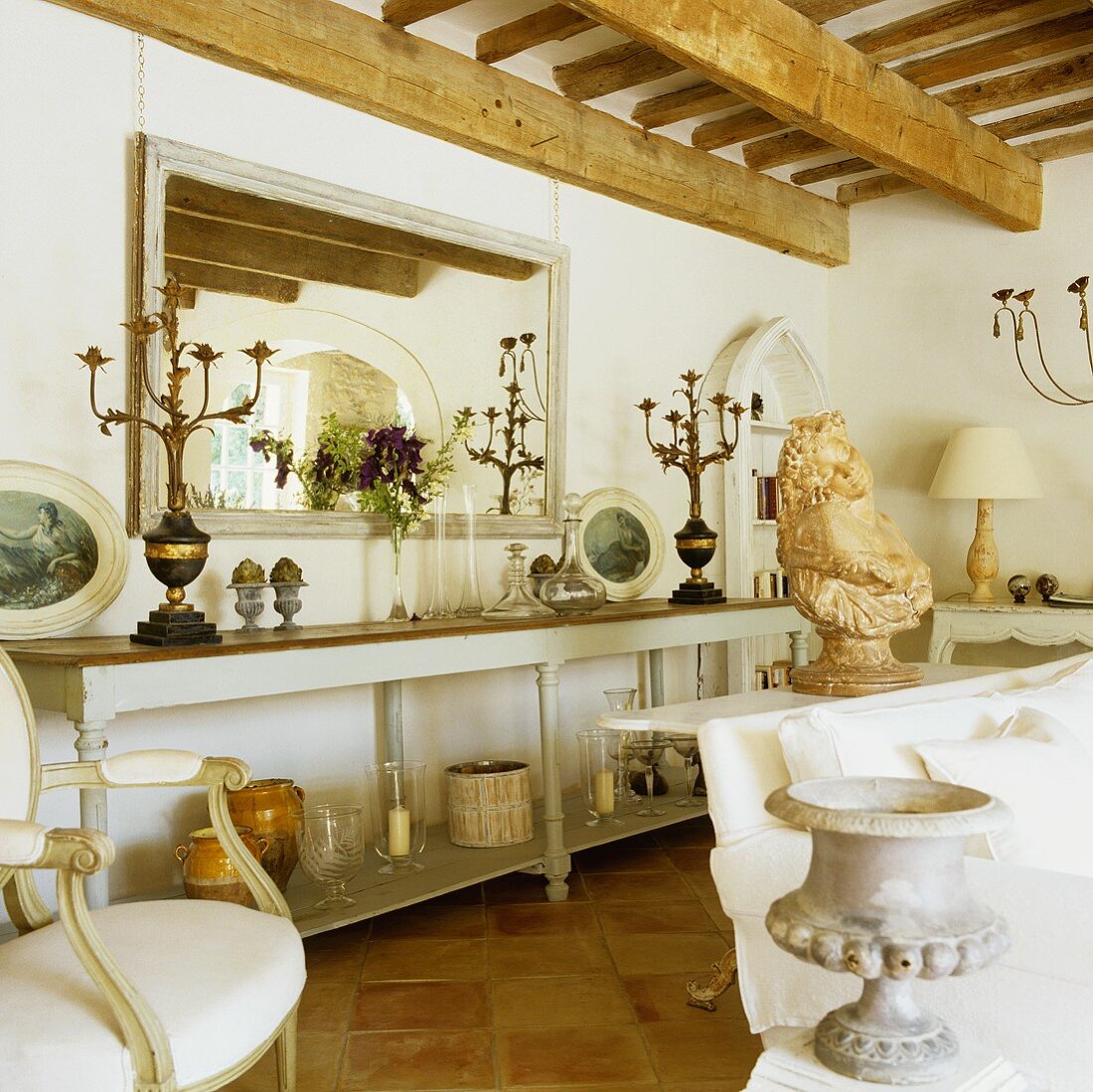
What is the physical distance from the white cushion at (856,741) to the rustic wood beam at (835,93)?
6.77ft

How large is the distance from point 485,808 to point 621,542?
143cm

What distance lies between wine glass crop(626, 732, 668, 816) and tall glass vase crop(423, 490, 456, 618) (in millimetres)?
807

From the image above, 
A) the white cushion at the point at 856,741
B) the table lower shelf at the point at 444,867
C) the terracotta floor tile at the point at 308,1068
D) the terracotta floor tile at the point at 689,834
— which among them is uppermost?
the white cushion at the point at 856,741

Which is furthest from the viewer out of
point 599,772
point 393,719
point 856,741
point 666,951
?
point 599,772

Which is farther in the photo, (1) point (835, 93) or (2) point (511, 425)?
(2) point (511, 425)

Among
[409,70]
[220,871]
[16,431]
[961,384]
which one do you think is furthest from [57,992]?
[961,384]

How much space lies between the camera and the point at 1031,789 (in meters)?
1.96

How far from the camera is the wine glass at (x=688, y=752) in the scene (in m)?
A: 4.23

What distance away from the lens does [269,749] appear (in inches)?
141

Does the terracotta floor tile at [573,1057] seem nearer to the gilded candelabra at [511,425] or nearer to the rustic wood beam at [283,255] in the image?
the gilded candelabra at [511,425]

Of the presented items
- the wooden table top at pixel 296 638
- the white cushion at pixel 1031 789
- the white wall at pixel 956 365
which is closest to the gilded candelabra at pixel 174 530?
the wooden table top at pixel 296 638

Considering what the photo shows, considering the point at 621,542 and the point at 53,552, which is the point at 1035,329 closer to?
the point at 621,542

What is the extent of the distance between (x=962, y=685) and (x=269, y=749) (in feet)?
6.72

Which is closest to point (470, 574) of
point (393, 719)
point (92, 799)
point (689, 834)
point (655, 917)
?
point (393, 719)
